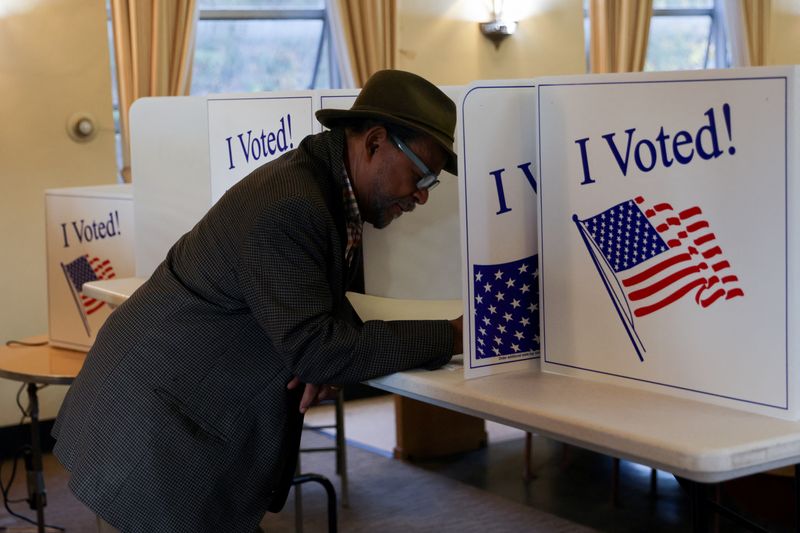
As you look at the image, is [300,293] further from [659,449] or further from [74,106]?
[74,106]

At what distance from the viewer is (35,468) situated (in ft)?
10.8

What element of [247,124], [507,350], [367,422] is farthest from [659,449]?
[367,422]

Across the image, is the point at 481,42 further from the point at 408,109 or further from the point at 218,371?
the point at 218,371

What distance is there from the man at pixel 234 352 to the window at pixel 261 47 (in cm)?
409

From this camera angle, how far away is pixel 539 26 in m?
6.10

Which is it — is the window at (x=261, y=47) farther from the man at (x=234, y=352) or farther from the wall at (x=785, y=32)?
the man at (x=234, y=352)

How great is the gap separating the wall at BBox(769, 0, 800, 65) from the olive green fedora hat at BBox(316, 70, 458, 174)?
20.0 ft

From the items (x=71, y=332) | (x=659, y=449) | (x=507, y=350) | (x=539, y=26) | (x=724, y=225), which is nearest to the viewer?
(x=659, y=449)

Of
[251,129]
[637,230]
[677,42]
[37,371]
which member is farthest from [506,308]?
[677,42]

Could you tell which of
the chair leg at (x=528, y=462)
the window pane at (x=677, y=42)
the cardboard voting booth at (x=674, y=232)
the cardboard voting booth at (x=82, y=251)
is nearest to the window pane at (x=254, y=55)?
the cardboard voting booth at (x=82, y=251)

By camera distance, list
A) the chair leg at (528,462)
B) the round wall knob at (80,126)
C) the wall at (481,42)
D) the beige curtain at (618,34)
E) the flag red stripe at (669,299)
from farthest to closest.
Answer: the beige curtain at (618,34), the wall at (481,42), the round wall knob at (80,126), the chair leg at (528,462), the flag red stripe at (669,299)

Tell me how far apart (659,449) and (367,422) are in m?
4.03

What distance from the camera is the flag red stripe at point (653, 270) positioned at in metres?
1.35

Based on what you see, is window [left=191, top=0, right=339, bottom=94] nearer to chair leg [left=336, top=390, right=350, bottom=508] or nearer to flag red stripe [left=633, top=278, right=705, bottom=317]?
chair leg [left=336, top=390, right=350, bottom=508]
